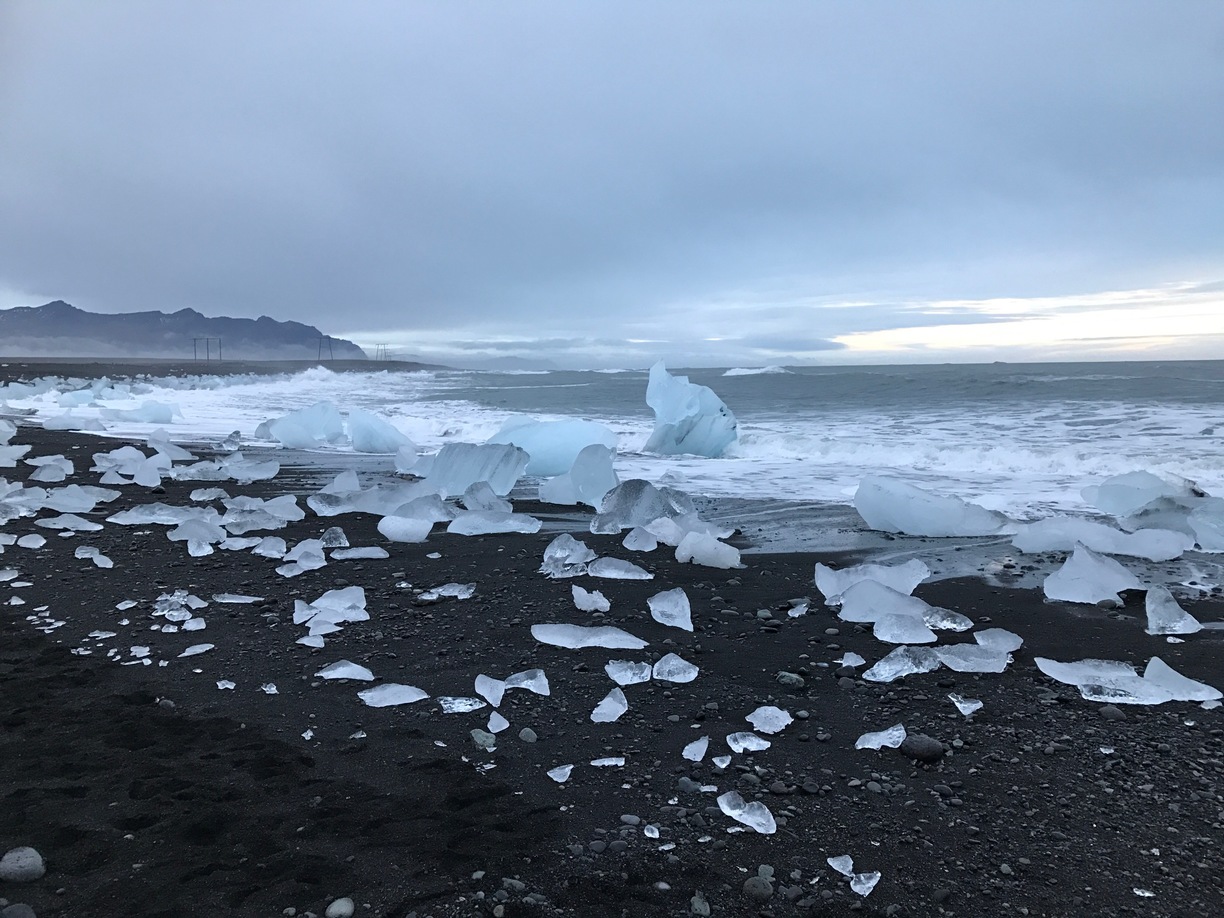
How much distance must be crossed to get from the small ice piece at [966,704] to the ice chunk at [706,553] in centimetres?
190

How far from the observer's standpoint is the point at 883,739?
7.82 feet

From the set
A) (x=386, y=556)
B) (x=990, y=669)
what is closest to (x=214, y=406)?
(x=386, y=556)

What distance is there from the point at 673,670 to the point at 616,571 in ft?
4.59

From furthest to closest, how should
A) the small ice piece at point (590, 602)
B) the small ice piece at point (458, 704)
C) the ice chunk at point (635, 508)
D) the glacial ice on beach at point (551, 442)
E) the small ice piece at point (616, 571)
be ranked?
the glacial ice on beach at point (551, 442), the ice chunk at point (635, 508), the small ice piece at point (616, 571), the small ice piece at point (590, 602), the small ice piece at point (458, 704)

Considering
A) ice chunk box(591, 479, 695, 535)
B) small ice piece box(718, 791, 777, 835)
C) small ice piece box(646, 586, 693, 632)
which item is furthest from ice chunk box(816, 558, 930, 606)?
small ice piece box(718, 791, 777, 835)

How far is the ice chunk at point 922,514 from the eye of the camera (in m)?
5.46

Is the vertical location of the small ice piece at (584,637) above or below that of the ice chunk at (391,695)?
above

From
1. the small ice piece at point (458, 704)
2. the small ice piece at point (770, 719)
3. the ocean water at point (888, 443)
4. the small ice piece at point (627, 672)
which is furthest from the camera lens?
the ocean water at point (888, 443)

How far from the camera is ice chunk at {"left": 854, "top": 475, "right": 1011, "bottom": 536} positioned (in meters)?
5.46

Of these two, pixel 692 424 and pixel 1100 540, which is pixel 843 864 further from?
pixel 692 424

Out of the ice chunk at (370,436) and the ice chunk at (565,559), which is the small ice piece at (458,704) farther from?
the ice chunk at (370,436)

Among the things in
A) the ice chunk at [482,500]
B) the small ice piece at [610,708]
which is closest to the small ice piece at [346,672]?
the small ice piece at [610,708]

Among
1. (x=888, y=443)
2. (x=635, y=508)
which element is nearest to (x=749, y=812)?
(x=635, y=508)

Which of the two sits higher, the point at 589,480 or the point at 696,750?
the point at 589,480
